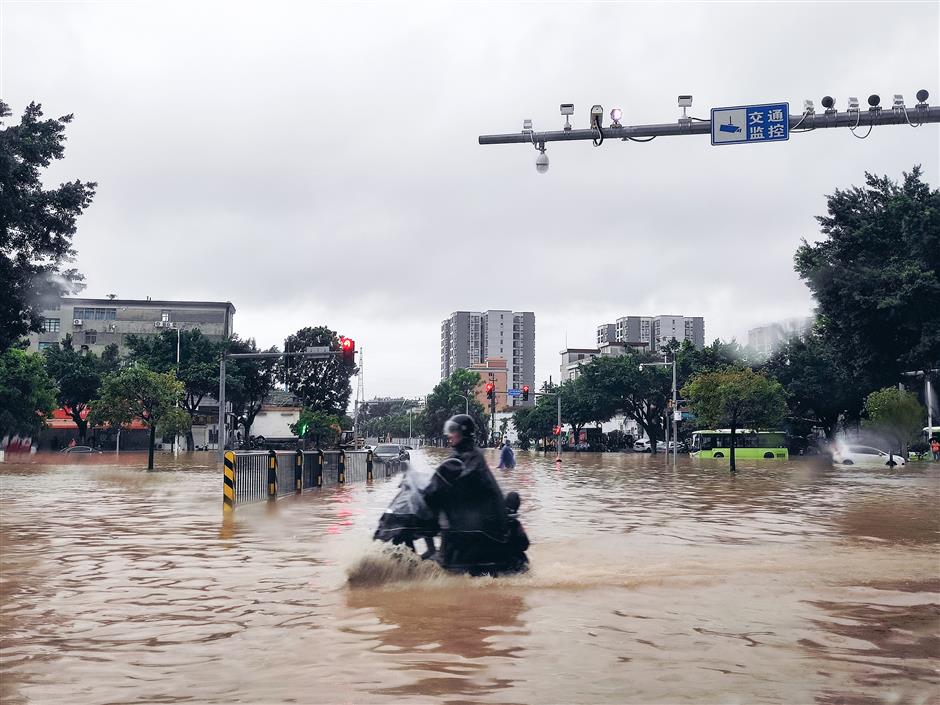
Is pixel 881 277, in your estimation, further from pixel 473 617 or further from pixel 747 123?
pixel 473 617

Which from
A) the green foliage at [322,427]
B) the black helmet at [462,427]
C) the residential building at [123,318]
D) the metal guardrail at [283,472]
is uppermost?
the residential building at [123,318]

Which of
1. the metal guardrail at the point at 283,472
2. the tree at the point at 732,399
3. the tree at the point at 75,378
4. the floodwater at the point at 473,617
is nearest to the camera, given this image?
the floodwater at the point at 473,617

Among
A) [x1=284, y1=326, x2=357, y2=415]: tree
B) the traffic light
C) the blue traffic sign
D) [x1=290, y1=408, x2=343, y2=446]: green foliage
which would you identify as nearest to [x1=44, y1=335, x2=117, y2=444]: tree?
[x1=284, y1=326, x2=357, y2=415]: tree

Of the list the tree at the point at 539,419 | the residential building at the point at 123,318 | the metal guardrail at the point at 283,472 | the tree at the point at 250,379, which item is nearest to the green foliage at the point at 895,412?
the metal guardrail at the point at 283,472

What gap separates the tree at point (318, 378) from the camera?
70.9m

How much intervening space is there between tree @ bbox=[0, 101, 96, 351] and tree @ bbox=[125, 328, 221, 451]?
40666mm

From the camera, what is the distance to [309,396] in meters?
71.4

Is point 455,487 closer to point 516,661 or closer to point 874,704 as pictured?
point 516,661

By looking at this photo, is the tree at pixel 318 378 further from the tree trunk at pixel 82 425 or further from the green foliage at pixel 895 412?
the green foliage at pixel 895 412

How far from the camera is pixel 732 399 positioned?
45.4 m

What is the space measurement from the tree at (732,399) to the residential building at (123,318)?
2616 inches

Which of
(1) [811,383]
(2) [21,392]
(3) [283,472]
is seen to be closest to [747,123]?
(3) [283,472]

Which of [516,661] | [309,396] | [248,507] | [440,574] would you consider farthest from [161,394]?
[516,661]

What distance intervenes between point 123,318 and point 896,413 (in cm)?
8457
